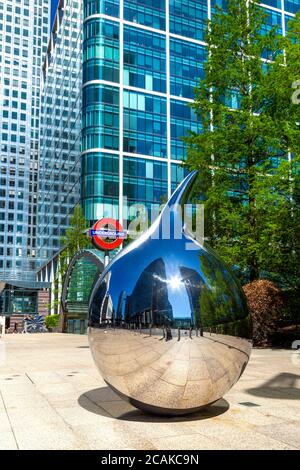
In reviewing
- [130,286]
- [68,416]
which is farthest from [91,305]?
[68,416]

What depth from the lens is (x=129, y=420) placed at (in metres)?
5.54

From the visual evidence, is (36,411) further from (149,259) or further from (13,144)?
(13,144)

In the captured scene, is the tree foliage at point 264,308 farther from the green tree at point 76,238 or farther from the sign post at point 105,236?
the green tree at point 76,238

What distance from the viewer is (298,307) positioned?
1786 centimetres

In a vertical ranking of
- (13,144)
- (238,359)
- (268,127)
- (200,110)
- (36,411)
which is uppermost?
(13,144)

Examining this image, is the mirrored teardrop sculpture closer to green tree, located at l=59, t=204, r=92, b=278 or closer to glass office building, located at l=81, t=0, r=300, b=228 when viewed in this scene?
green tree, located at l=59, t=204, r=92, b=278

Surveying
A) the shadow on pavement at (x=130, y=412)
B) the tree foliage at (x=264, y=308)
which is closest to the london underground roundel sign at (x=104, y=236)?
the tree foliage at (x=264, y=308)

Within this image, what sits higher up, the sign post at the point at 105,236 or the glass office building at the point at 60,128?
the glass office building at the point at 60,128

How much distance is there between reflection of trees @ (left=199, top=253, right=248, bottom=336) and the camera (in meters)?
5.36

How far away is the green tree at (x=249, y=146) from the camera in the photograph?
56.3ft
